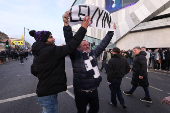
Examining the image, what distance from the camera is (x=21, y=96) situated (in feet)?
12.8

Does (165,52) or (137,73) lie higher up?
(165,52)

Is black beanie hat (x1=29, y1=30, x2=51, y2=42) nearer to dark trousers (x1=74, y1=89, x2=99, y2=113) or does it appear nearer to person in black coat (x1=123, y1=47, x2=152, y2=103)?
dark trousers (x1=74, y1=89, x2=99, y2=113)

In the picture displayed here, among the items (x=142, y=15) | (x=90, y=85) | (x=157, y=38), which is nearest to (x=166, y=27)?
(x=157, y=38)

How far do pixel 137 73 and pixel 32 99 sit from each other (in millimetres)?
3752

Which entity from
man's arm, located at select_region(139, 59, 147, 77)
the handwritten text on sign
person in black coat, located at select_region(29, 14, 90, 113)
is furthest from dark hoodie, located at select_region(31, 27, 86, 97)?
man's arm, located at select_region(139, 59, 147, 77)

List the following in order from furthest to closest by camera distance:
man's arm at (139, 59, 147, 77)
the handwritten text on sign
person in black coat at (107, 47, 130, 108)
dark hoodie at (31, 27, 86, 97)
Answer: man's arm at (139, 59, 147, 77)
person in black coat at (107, 47, 130, 108)
the handwritten text on sign
dark hoodie at (31, 27, 86, 97)

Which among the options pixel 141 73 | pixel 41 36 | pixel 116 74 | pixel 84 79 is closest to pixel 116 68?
pixel 116 74

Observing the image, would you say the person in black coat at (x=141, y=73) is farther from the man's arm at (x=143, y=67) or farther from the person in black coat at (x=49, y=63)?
the person in black coat at (x=49, y=63)

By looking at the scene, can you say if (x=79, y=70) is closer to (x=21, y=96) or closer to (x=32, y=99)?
(x=32, y=99)

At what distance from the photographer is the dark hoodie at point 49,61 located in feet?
4.81

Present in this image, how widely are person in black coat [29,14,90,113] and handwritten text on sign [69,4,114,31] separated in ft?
1.68

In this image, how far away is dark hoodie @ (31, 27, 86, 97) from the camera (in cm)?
147

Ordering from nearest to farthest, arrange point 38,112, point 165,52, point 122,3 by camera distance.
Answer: point 38,112, point 165,52, point 122,3

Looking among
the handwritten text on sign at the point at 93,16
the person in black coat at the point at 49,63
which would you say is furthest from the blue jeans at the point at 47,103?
the handwritten text on sign at the point at 93,16
